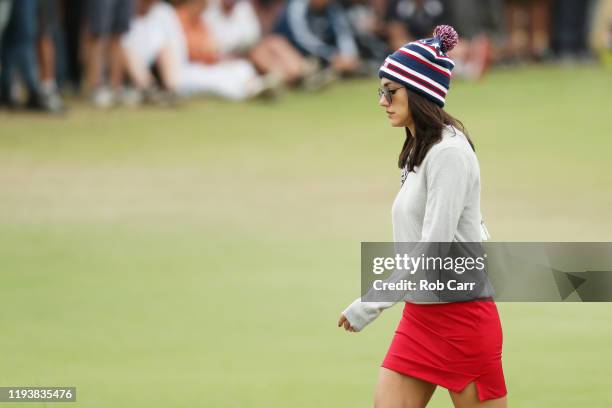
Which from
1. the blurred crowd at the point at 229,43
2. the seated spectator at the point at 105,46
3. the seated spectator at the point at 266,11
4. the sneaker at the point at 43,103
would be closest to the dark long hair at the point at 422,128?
the blurred crowd at the point at 229,43

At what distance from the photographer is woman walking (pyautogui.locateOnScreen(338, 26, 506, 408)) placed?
489 cm

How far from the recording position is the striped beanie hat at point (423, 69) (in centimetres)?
510

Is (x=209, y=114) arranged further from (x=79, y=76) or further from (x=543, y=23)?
(x=543, y=23)

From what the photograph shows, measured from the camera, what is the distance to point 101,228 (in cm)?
1171

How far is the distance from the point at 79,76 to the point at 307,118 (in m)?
3.34

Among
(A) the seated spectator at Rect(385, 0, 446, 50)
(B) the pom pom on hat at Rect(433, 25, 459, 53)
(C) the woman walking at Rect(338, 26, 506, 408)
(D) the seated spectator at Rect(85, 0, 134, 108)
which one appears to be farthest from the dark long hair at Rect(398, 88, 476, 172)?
(A) the seated spectator at Rect(385, 0, 446, 50)

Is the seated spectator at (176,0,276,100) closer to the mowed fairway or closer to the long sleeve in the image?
the mowed fairway

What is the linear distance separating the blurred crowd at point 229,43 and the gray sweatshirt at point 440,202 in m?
11.4

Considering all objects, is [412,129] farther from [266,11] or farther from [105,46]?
[266,11]

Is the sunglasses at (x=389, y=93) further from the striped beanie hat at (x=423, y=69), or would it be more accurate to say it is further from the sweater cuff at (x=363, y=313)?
the sweater cuff at (x=363, y=313)

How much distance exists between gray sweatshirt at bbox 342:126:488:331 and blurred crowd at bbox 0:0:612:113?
11404 millimetres

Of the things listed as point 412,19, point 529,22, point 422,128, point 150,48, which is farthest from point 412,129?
point 529,22

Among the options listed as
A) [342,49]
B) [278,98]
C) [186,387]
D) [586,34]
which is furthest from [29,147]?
[586,34]

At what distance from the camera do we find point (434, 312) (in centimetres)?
500
